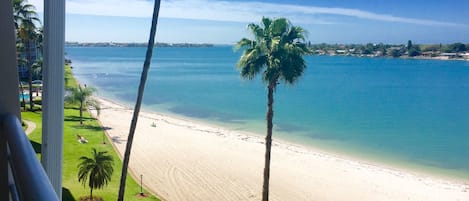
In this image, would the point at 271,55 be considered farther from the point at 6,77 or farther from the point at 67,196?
the point at 6,77

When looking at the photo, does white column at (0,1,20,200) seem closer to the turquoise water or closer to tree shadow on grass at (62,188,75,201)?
tree shadow on grass at (62,188,75,201)

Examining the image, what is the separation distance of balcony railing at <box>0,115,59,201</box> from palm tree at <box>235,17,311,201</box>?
981cm

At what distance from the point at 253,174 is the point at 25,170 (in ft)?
57.7

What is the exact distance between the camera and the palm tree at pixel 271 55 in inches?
431

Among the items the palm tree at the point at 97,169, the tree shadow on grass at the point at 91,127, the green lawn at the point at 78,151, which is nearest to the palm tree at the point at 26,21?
the tree shadow on grass at the point at 91,127

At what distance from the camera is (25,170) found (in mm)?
844

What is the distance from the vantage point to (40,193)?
2.28 ft

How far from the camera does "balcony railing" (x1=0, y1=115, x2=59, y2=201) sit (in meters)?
0.71

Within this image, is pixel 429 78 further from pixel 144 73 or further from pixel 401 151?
pixel 144 73

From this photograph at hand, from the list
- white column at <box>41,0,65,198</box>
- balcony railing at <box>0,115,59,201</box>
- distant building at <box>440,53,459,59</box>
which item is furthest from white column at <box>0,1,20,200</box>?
distant building at <box>440,53,459,59</box>

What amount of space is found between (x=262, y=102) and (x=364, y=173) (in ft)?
102

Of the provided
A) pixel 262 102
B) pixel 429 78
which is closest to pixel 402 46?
pixel 429 78

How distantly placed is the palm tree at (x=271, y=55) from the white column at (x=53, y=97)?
25.4ft

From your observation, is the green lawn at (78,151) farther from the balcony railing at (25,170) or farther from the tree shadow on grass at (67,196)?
the balcony railing at (25,170)
